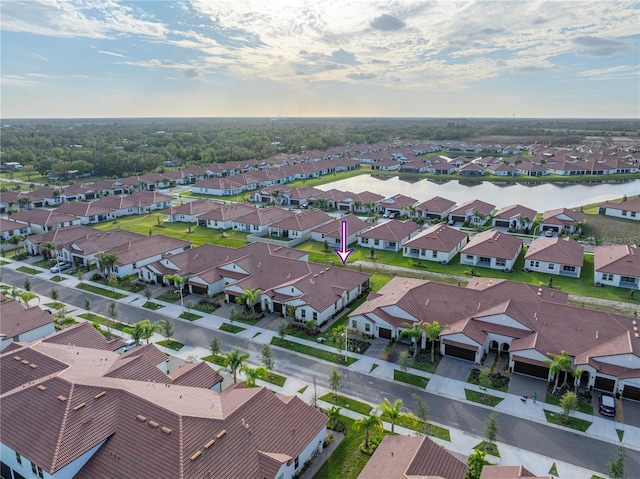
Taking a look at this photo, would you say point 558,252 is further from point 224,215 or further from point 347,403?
point 224,215

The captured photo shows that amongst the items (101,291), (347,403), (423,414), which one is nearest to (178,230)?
(101,291)

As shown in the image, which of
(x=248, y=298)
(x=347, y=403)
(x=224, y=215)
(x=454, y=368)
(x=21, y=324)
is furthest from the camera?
(x=224, y=215)

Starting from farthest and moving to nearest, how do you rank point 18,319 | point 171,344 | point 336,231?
point 336,231 < point 18,319 < point 171,344

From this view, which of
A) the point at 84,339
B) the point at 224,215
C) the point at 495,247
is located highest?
the point at 224,215

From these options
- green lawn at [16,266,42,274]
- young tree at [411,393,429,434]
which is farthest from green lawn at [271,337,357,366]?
green lawn at [16,266,42,274]

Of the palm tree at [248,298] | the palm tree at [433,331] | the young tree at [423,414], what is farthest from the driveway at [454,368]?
the palm tree at [248,298]

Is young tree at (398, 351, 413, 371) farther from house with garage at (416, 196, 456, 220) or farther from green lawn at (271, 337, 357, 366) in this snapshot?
house with garage at (416, 196, 456, 220)

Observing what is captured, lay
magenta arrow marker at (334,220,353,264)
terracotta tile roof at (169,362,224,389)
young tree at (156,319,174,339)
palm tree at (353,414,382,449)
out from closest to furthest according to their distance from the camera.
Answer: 1. palm tree at (353,414,382,449)
2. terracotta tile roof at (169,362,224,389)
3. young tree at (156,319,174,339)
4. magenta arrow marker at (334,220,353,264)
